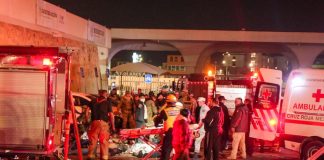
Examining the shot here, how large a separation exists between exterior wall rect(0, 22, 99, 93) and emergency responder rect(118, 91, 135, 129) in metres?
4.86

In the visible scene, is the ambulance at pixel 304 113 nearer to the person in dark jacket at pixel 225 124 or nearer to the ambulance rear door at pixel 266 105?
the ambulance rear door at pixel 266 105

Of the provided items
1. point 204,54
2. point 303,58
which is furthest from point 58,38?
point 303,58

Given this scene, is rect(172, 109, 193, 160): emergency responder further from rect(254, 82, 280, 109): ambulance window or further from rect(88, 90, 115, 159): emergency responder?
rect(254, 82, 280, 109): ambulance window

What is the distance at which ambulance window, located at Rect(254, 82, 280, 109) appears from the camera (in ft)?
52.7

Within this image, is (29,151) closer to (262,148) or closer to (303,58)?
(262,148)

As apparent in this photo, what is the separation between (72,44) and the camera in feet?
92.8

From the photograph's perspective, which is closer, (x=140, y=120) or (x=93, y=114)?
(x=93, y=114)

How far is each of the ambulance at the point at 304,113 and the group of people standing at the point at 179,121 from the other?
1405 millimetres

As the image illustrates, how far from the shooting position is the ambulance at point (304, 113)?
13.4 metres

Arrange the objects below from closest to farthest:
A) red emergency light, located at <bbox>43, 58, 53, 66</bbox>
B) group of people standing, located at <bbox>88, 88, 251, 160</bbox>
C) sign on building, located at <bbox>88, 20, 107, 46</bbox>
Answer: red emergency light, located at <bbox>43, 58, 53, 66</bbox>, group of people standing, located at <bbox>88, 88, 251, 160</bbox>, sign on building, located at <bbox>88, 20, 107, 46</bbox>

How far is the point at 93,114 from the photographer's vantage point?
44.8 feet

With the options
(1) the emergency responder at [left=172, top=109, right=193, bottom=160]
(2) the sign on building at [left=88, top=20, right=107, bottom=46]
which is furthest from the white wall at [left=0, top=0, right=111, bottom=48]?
(1) the emergency responder at [left=172, top=109, right=193, bottom=160]

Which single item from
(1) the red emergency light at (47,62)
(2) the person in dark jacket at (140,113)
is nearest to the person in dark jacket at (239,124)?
(2) the person in dark jacket at (140,113)

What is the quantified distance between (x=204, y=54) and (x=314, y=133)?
29037 mm
